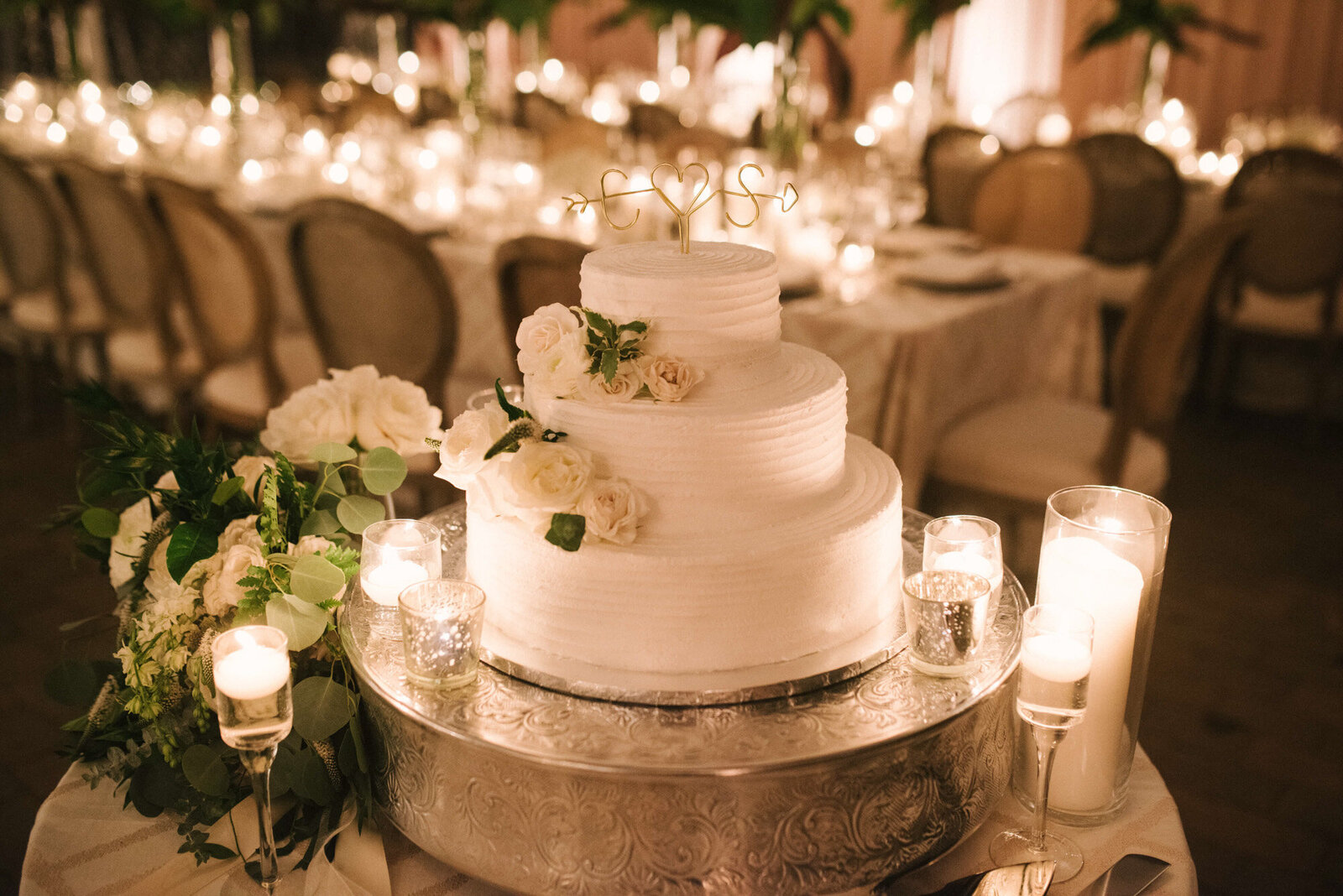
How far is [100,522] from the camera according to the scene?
1428mm

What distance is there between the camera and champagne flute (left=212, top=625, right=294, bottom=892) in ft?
3.51

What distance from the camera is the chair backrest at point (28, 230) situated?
13.6ft

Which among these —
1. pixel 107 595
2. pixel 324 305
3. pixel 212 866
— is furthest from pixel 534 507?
pixel 107 595

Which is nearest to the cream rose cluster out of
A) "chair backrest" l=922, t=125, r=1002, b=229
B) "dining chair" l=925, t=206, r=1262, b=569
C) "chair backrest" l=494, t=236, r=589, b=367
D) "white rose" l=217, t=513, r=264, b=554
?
"white rose" l=217, t=513, r=264, b=554

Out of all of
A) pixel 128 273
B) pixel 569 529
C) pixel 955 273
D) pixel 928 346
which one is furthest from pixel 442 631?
pixel 128 273

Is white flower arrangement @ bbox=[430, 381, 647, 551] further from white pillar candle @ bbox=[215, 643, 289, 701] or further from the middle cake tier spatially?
white pillar candle @ bbox=[215, 643, 289, 701]

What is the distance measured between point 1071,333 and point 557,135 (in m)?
2.95

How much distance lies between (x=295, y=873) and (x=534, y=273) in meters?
1.75

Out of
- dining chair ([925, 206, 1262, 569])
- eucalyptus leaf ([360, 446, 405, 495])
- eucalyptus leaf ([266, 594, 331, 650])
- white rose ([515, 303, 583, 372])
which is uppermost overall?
white rose ([515, 303, 583, 372])

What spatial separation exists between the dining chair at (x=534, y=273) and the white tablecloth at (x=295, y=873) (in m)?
1.60

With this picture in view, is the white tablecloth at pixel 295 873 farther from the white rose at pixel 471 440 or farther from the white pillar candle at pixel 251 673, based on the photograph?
the white rose at pixel 471 440

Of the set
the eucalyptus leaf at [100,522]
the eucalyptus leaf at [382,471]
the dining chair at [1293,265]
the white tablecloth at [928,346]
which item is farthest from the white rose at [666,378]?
the dining chair at [1293,265]

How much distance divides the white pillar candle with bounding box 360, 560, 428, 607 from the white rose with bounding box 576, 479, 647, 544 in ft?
0.95

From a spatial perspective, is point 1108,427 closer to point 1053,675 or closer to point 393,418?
point 1053,675
